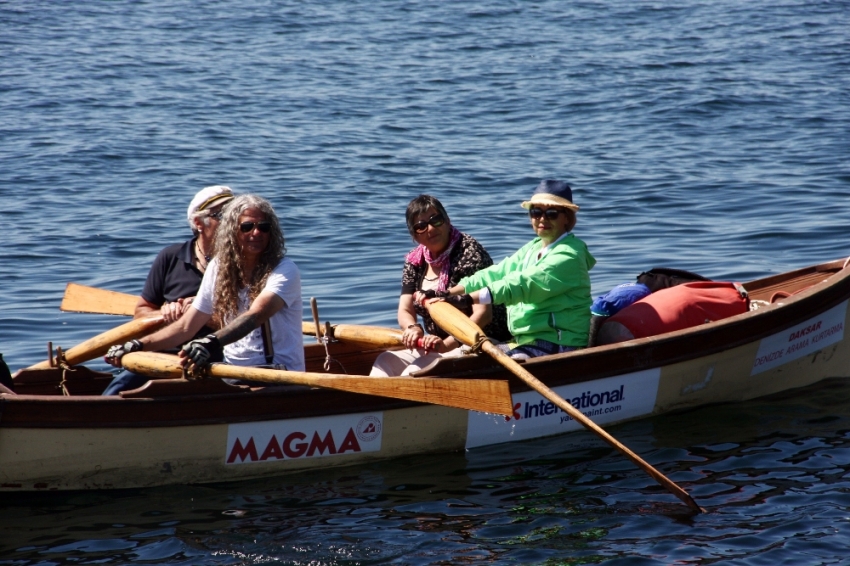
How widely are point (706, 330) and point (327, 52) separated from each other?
18.1 metres

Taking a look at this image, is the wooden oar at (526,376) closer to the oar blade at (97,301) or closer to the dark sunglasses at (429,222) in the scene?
the dark sunglasses at (429,222)

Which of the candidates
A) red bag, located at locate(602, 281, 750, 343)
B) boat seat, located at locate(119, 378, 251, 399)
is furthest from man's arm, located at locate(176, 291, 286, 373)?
red bag, located at locate(602, 281, 750, 343)

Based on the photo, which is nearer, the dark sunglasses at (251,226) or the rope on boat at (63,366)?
the dark sunglasses at (251,226)

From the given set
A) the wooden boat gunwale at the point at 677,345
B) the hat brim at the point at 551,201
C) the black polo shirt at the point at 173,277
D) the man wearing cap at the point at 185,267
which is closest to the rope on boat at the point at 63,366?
the man wearing cap at the point at 185,267

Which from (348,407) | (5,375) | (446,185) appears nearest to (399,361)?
(348,407)

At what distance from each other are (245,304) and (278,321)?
0.67ft

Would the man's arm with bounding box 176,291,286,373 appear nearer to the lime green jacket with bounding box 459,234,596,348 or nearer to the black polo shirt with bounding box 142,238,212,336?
the black polo shirt with bounding box 142,238,212,336

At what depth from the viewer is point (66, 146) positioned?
55.8ft

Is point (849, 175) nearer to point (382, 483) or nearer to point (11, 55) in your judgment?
point (382, 483)

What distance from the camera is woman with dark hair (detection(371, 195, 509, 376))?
265 inches

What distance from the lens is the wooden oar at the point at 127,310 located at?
23.3ft

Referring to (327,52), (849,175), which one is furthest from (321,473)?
(327,52)

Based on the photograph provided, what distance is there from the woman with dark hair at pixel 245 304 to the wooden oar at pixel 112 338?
1.20ft

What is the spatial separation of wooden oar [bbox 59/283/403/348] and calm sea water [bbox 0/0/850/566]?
863 millimetres
